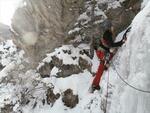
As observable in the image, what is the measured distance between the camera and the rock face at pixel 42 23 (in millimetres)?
12547

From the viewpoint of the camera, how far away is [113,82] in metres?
9.06

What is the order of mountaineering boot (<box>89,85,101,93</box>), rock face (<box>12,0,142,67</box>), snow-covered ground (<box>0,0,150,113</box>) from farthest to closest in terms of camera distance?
rock face (<box>12,0,142,67</box>) → mountaineering boot (<box>89,85,101,93</box>) → snow-covered ground (<box>0,0,150,113</box>)

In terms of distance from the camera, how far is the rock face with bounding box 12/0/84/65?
12.5m

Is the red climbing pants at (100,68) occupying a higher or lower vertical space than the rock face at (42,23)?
lower

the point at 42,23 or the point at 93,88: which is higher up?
the point at 42,23

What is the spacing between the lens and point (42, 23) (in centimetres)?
1353

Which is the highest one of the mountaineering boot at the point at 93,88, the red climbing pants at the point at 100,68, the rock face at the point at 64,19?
the rock face at the point at 64,19

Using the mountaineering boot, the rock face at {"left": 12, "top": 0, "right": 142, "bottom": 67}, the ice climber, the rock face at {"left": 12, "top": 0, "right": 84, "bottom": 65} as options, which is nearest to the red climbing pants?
the ice climber

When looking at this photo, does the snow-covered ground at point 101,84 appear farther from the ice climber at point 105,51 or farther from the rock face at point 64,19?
the rock face at point 64,19

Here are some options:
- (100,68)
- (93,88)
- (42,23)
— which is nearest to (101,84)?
(93,88)

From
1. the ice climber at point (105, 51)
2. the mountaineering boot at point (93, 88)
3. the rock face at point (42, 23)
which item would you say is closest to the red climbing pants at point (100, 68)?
the ice climber at point (105, 51)

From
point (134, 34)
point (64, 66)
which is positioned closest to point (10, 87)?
point (64, 66)

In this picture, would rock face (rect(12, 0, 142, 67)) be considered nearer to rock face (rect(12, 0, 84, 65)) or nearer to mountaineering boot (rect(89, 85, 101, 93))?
rock face (rect(12, 0, 84, 65))

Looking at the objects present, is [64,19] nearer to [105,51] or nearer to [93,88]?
[105,51]
